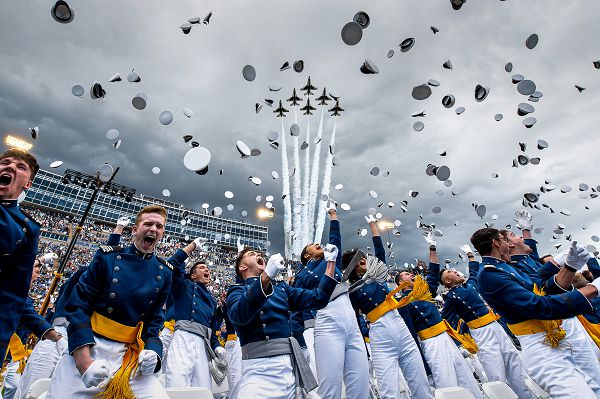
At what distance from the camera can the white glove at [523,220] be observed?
269 inches

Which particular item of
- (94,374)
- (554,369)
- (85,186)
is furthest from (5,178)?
(85,186)

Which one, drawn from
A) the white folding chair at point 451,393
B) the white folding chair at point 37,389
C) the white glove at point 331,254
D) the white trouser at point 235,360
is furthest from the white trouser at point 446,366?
the white folding chair at point 37,389

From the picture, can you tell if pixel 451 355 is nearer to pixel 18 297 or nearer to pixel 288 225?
pixel 18 297

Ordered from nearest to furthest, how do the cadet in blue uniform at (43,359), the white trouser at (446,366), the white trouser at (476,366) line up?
the white trouser at (446,366)
the cadet in blue uniform at (43,359)
the white trouser at (476,366)

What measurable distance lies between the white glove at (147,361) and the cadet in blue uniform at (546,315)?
12.9 feet

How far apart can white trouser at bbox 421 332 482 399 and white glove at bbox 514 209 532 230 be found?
2.91 m

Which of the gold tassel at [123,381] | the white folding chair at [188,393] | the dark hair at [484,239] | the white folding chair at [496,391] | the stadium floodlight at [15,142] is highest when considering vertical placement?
the stadium floodlight at [15,142]

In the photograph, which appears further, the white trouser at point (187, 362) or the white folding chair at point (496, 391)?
the white trouser at point (187, 362)

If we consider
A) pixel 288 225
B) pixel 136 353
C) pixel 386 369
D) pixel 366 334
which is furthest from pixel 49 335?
pixel 288 225

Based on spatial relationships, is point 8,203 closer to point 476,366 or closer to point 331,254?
point 331,254

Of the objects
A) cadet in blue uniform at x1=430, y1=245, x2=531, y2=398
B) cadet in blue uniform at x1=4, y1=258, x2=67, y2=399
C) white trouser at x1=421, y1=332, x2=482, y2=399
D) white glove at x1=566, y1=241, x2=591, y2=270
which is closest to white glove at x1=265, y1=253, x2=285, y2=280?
cadet in blue uniform at x1=4, y1=258, x2=67, y2=399

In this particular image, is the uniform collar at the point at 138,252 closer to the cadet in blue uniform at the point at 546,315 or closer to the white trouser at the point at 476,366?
the cadet in blue uniform at the point at 546,315

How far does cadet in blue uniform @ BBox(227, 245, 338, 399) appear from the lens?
3359 millimetres

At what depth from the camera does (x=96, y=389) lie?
2781 mm
